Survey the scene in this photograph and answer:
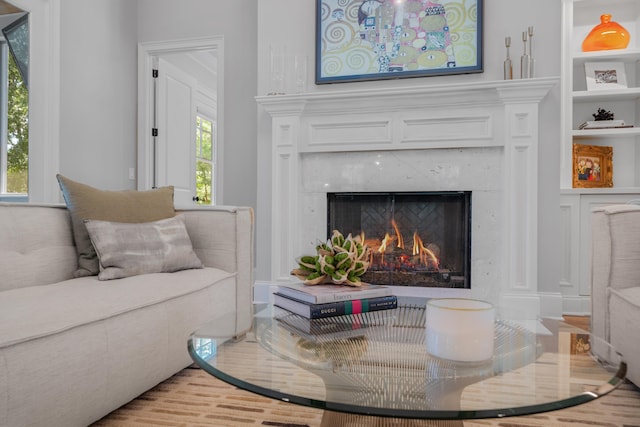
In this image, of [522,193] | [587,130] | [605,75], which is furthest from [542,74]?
[522,193]

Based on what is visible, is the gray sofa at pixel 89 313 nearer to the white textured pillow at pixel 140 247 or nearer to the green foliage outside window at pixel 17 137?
the white textured pillow at pixel 140 247

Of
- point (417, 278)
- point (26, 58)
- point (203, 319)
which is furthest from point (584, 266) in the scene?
point (26, 58)

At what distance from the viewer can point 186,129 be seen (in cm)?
474

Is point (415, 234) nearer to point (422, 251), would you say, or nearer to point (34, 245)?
point (422, 251)

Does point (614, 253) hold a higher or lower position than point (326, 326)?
higher

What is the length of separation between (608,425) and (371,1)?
2.92 m

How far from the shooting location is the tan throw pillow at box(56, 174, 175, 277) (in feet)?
6.30

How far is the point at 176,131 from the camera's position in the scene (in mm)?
4523

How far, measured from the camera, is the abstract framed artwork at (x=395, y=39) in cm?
306

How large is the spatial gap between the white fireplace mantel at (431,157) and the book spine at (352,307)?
77.8 inches

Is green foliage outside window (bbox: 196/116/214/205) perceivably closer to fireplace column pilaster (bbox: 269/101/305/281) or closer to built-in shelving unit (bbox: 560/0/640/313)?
fireplace column pilaster (bbox: 269/101/305/281)

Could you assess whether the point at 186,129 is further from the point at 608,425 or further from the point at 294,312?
the point at 608,425

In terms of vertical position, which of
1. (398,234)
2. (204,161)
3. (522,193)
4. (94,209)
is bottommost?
(398,234)

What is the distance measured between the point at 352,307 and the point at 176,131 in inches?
150
